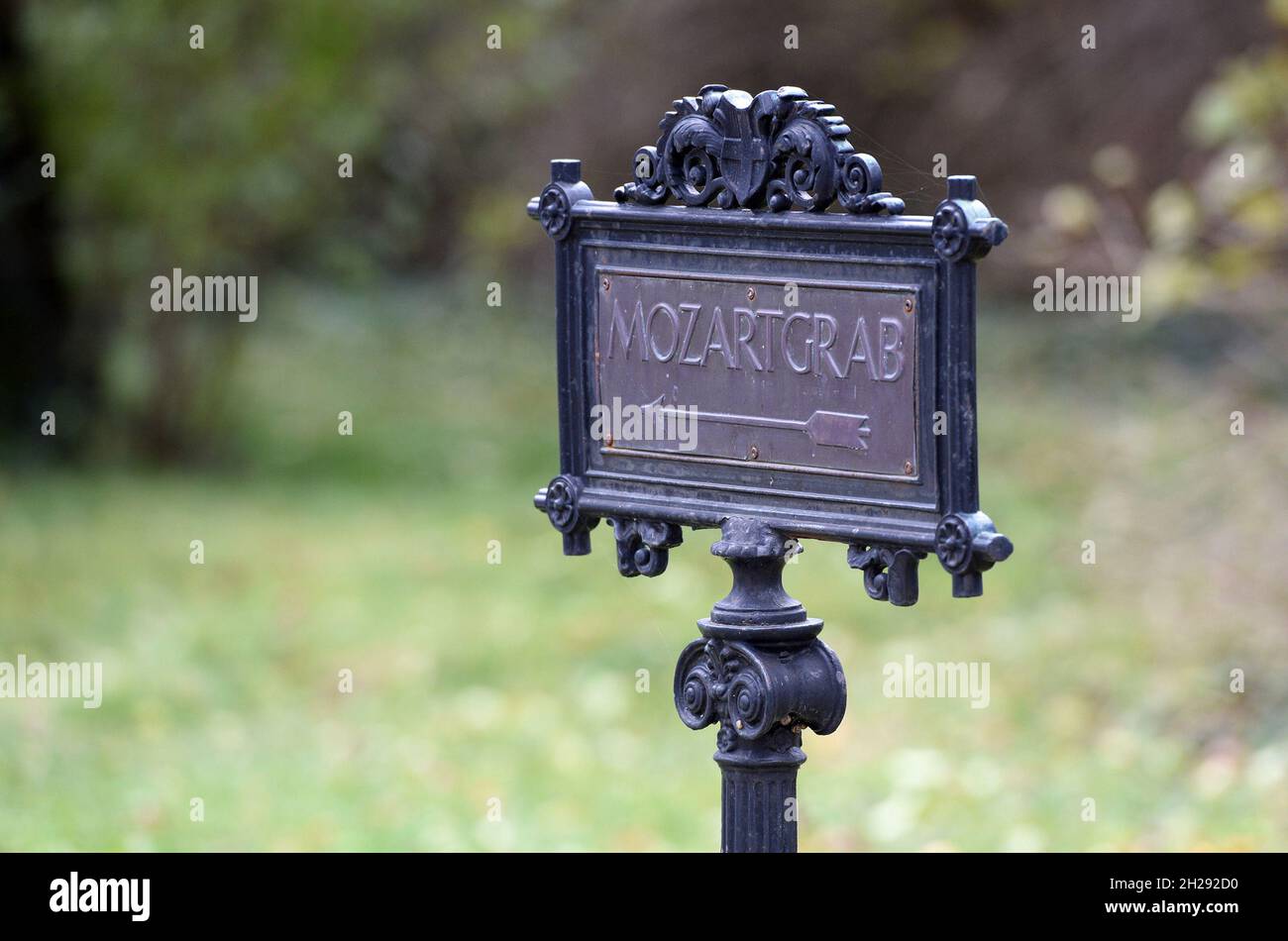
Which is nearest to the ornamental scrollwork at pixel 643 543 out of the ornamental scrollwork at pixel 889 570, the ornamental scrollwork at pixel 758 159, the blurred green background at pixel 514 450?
the ornamental scrollwork at pixel 889 570

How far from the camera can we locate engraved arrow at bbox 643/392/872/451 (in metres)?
3.15

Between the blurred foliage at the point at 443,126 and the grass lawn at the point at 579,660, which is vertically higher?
the blurred foliage at the point at 443,126

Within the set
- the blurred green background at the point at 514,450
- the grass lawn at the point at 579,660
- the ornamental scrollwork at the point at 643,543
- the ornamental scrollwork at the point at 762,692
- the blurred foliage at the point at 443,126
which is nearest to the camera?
the ornamental scrollwork at the point at 762,692

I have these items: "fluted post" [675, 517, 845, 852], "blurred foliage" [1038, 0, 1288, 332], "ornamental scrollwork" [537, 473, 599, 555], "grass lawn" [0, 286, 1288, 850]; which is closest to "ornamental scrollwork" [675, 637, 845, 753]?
"fluted post" [675, 517, 845, 852]

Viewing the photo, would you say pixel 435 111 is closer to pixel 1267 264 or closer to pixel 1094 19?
pixel 1094 19

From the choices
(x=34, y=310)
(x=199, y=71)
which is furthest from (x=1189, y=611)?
(x=34, y=310)

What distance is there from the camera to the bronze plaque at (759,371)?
311 cm

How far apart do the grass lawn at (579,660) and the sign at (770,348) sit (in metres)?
2.84

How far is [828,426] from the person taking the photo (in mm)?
3189

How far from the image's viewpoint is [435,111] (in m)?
14.3

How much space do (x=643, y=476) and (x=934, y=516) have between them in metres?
0.67

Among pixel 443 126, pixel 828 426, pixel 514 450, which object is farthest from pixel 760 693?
pixel 443 126

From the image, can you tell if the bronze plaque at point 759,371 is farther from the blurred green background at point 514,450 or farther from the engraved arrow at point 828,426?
the blurred green background at point 514,450

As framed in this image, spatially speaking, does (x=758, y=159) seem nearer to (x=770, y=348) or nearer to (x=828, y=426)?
(x=770, y=348)
